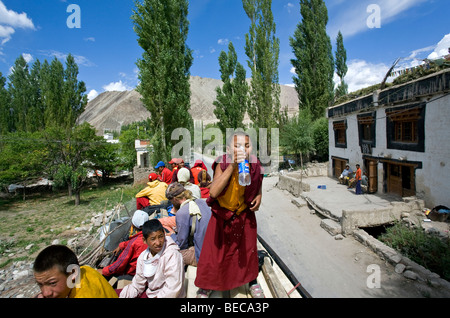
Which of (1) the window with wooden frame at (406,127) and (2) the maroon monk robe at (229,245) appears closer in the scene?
(2) the maroon monk robe at (229,245)

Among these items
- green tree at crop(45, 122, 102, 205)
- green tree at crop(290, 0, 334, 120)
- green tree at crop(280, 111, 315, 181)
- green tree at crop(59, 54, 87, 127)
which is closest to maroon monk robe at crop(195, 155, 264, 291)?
green tree at crop(280, 111, 315, 181)

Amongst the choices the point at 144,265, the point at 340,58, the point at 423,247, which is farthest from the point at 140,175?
the point at 340,58

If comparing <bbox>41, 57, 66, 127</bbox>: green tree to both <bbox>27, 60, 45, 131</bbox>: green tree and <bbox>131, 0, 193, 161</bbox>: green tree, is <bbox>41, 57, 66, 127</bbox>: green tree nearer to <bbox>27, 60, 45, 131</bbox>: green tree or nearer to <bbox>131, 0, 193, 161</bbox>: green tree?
<bbox>27, 60, 45, 131</bbox>: green tree

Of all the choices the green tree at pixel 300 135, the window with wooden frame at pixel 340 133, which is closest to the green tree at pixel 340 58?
the green tree at pixel 300 135

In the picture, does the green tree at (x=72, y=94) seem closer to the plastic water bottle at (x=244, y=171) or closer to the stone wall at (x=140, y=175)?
the stone wall at (x=140, y=175)

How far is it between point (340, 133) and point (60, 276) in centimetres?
1760

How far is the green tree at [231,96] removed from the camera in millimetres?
23172

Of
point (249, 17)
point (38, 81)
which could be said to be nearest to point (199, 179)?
point (249, 17)

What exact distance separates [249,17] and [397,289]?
23.0 m

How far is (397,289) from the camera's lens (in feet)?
16.7

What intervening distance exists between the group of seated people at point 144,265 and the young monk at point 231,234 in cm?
29

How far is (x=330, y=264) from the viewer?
6.34m

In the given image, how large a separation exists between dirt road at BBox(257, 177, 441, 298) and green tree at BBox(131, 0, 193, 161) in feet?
29.6

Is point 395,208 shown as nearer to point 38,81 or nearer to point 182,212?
point 182,212
